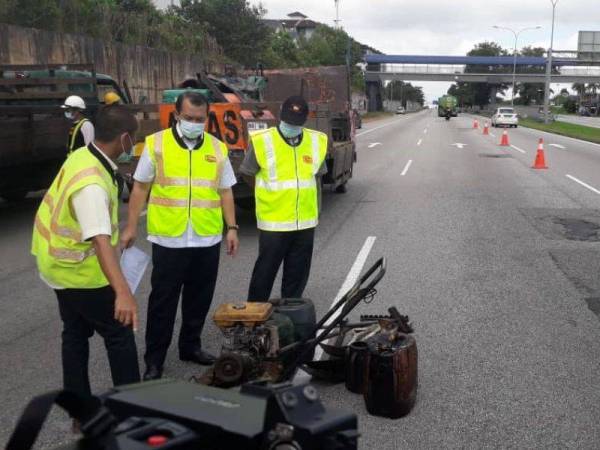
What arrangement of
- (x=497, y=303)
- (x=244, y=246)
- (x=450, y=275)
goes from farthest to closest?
(x=244, y=246) < (x=450, y=275) < (x=497, y=303)

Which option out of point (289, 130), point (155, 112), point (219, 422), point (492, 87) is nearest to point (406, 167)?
point (155, 112)

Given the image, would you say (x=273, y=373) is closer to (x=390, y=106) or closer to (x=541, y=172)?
(x=541, y=172)

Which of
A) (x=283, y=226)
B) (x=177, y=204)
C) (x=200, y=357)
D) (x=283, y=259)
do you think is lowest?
(x=200, y=357)

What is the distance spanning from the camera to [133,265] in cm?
385

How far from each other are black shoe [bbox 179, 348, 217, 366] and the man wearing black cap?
61 cm

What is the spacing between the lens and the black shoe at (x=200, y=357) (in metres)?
4.79

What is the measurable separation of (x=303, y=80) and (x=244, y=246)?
12.3 ft

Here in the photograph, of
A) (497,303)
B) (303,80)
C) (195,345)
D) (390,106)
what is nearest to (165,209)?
(195,345)

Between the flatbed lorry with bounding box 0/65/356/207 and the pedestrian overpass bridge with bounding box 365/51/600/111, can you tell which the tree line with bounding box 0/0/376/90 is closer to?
the flatbed lorry with bounding box 0/65/356/207

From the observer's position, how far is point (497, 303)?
626 cm

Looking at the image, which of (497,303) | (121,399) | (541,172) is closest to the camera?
(121,399)

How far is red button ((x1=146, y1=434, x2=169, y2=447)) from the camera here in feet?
5.46

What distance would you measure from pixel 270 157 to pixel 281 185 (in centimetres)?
22

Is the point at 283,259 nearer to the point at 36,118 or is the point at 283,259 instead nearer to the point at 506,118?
the point at 36,118
